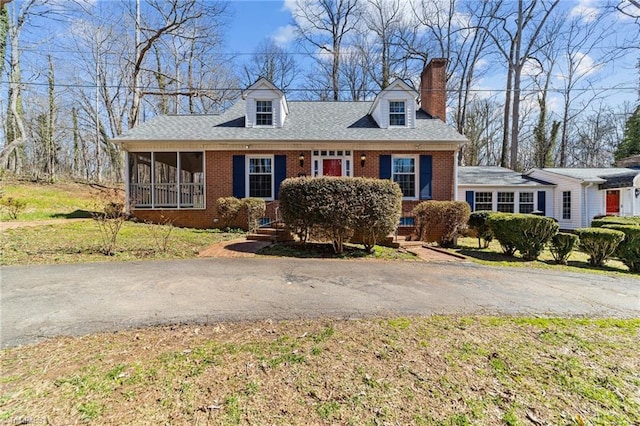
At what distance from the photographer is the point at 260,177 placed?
480 inches

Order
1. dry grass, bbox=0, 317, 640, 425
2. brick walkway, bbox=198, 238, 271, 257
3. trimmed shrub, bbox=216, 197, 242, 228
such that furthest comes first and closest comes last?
trimmed shrub, bbox=216, 197, 242, 228 → brick walkway, bbox=198, 238, 271, 257 → dry grass, bbox=0, 317, 640, 425

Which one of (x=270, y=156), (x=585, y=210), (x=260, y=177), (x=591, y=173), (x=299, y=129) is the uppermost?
(x=299, y=129)

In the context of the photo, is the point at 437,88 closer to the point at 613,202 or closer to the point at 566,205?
the point at 566,205

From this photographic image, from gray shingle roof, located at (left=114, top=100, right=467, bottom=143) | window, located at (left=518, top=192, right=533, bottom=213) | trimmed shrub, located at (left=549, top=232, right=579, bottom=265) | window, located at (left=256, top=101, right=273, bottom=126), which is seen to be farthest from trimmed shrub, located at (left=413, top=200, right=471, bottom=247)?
window, located at (left=518, top=192, right=533, bottom=213)

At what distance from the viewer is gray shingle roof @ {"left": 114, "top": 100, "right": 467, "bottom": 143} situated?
468 inches

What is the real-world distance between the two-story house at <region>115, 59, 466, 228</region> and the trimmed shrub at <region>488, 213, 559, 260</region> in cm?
355

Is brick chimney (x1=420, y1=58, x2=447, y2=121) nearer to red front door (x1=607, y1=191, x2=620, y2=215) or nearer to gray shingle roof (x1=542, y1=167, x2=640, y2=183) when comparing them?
gray shingle roof (x1=542, y1=167, x2=640, y2=183)

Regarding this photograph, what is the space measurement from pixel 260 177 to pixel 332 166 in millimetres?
3131

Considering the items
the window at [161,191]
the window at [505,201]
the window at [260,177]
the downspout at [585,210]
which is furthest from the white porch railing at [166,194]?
the downspout at [585,210]

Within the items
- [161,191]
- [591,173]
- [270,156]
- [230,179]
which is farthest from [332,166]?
[591,173]

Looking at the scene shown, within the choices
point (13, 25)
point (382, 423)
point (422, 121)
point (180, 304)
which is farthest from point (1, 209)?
point (422, 121)

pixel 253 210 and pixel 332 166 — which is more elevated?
pixel 332 166

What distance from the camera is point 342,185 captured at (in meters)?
7.48

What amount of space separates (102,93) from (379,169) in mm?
25579
